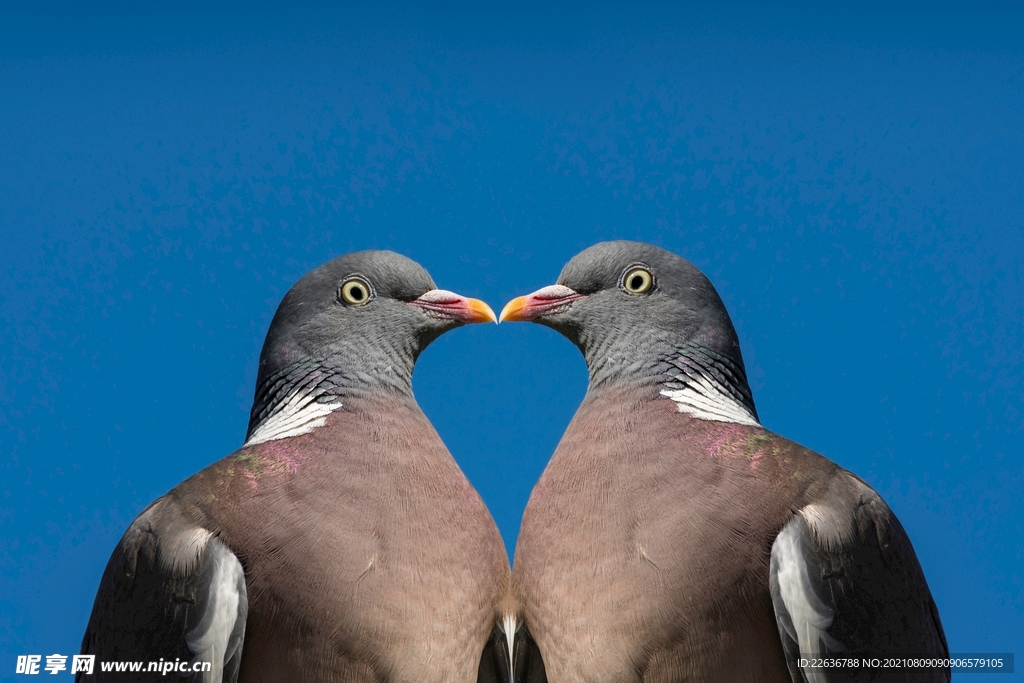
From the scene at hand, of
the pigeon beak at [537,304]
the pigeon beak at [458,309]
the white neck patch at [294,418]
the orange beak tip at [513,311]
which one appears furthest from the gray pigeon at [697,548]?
the white neck patch at [294,418]

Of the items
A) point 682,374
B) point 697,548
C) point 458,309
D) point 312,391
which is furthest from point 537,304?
point 697,548

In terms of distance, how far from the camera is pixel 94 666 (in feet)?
12.8

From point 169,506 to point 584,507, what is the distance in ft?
4.46

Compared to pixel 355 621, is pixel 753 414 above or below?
above

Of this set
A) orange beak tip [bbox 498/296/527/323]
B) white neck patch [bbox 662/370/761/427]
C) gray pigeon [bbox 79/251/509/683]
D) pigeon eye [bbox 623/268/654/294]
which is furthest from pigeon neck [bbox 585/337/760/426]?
gray pigeon [bbox 79/251/509/683]

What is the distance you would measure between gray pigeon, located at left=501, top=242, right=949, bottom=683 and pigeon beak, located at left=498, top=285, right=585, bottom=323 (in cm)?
29

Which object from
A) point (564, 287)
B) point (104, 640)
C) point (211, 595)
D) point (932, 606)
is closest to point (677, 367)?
point (564, 287)

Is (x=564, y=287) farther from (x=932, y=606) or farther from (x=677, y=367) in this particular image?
(x=932, y=606)

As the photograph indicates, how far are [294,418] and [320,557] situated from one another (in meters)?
0.67

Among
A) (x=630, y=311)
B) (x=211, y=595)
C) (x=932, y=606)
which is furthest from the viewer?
(x=630, y=311)

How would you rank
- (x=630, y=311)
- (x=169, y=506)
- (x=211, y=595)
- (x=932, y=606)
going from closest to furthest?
(x=211, y=595), (x=169, y=506), (x=932, y=606), (x=630, y=311)

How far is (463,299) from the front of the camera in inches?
179

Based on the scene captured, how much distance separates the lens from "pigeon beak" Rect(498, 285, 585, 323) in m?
4.52

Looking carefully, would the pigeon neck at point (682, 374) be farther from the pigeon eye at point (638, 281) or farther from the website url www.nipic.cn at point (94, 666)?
the website url www.nipic.cn at point (94, 666)
